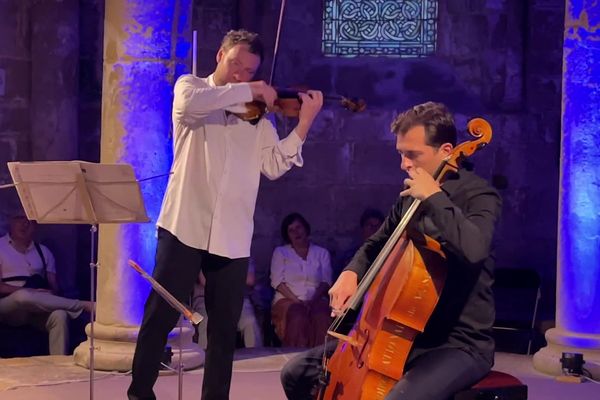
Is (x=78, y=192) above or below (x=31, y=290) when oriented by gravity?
above

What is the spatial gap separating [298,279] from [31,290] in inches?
86.1

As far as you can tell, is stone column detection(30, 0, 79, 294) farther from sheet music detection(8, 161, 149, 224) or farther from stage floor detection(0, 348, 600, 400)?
sheet music detection(8, 161, 149, 224)

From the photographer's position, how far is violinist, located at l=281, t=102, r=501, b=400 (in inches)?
148

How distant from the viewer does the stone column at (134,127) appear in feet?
22.6

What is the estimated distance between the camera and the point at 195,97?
15.8ft

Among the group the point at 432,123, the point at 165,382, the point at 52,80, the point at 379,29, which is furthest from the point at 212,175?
the point at 379,29

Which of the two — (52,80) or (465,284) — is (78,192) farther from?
(52,80)

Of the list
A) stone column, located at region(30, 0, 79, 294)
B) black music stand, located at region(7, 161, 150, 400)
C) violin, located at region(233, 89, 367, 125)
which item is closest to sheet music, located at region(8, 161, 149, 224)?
black music stand, located at region(7, 161, 150, 400)

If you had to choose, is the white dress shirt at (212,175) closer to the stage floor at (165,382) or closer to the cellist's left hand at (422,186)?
the cellist's left hand at (422,186)

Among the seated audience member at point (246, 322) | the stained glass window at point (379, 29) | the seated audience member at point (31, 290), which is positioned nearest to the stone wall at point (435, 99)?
the stained glass window at point (379, 29)

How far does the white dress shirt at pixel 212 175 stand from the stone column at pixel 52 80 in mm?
4657

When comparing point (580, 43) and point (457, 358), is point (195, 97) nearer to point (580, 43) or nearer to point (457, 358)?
point (457, 358)

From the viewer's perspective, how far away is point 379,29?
10008 mm

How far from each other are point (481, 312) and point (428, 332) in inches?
8.5
